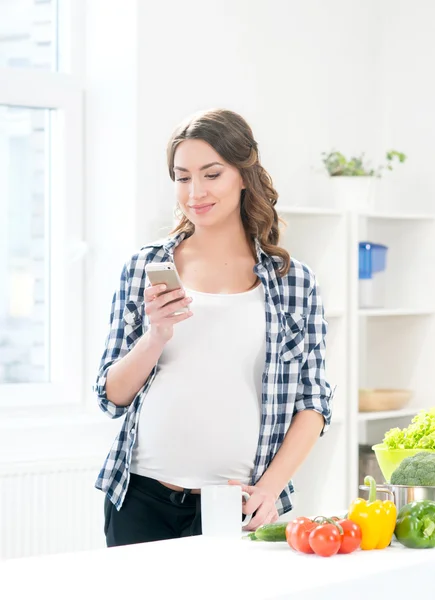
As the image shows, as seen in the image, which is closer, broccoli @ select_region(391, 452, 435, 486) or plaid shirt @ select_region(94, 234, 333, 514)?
broccoli @ select_region(391, 452, 435, 486)

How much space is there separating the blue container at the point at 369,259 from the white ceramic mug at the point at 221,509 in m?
2.17

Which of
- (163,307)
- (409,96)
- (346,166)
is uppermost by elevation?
(409,96)

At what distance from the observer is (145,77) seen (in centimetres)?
350

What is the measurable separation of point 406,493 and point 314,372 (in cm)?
38

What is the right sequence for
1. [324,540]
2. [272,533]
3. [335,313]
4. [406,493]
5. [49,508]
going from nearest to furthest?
[324,540] < [272,533] < [406,493] < [49,508] < [335,313]

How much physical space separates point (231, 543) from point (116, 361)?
0.51 m

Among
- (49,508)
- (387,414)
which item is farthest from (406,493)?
(387,414)

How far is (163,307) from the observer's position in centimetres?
193

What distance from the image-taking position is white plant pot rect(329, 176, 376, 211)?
12.3 ft

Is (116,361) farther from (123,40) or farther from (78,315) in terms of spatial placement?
(123,40)

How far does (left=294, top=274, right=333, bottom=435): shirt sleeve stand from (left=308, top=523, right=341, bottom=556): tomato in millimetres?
492

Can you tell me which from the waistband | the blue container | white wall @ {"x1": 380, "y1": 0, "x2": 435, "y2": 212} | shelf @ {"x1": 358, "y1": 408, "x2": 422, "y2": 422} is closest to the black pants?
the waistband

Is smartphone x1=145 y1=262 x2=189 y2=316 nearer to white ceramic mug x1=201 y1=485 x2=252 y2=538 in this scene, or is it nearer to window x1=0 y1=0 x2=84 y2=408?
white ceramic mug x1=201 y1=485 x2=252 y2=538

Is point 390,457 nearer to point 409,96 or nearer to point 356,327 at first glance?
point 356,327
